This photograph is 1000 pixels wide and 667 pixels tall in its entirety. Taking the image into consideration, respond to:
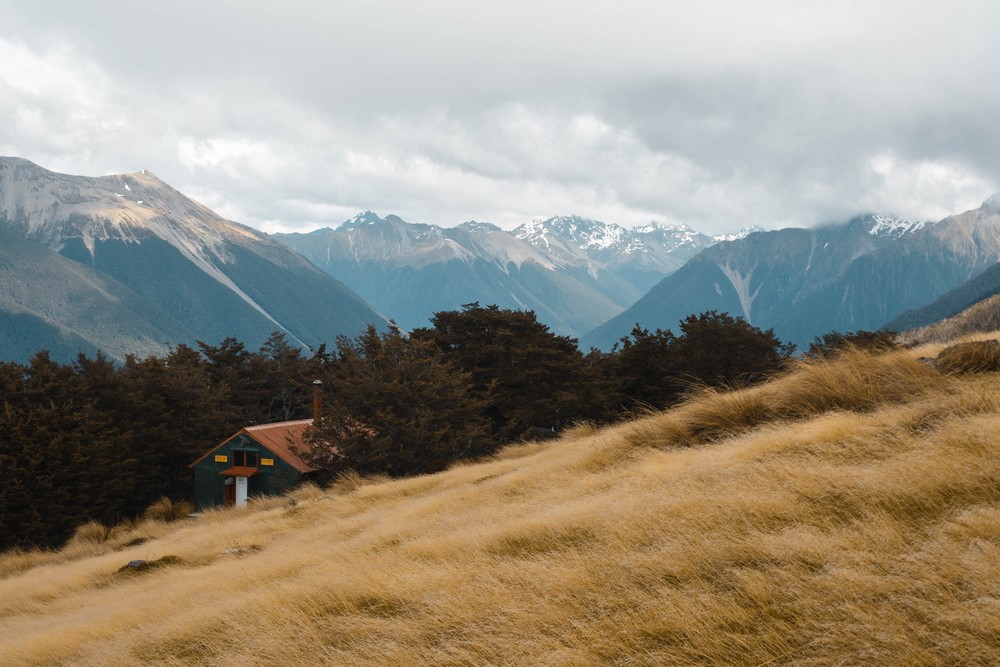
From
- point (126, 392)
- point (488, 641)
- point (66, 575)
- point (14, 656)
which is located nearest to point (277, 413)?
point (126, 392)

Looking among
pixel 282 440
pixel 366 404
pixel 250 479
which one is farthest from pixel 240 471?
pixel 366 404

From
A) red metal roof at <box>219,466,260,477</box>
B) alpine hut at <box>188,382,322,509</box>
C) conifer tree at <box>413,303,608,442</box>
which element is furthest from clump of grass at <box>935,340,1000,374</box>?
red metal roof at <box>219,466,260,477</box>

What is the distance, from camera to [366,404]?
1414 inches

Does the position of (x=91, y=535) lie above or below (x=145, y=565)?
below

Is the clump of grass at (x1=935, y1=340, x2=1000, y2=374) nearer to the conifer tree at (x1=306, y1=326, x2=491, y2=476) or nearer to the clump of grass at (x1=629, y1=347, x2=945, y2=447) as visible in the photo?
the clump of grass at (x1=629, y1=347, x2=945, y2=447)

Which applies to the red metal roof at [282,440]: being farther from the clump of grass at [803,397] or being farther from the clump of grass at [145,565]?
the clump of grass at [803,397]

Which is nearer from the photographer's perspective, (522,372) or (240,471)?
(240,471)

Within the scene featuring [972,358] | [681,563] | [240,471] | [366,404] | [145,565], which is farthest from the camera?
[240,471]

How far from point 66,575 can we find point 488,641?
15261mm

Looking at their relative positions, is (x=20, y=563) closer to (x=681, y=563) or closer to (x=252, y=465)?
(x=252, y=465)

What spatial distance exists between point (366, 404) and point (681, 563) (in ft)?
104

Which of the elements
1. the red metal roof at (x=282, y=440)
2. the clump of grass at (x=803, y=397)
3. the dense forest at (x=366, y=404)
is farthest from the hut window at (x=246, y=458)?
the clump of grass at (x=803, y=397)

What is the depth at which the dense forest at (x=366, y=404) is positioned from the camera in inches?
1407

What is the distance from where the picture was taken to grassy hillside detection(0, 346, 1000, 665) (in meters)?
4.21
